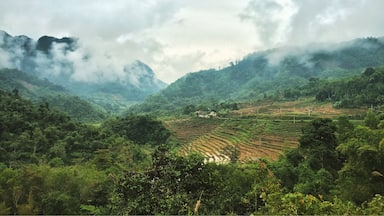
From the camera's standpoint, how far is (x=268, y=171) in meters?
17.3

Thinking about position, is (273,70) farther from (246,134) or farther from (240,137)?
(240,137)

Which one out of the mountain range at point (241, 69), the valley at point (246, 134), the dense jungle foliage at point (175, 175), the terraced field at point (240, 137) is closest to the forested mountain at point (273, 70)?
the mountain range at point (241, 69)

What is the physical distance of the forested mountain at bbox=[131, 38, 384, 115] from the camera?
122 meters

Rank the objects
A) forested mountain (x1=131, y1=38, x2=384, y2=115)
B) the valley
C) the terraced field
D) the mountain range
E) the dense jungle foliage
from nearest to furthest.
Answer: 1. the dense jungle foliage
2. the terraced field
3. the valley
4. the mountain range
5. forested mountain (x1=131, y1=38, x2=384, y2=115)

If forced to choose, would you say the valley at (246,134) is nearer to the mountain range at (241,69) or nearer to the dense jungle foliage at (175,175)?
the dense jungle foliage at (175,175)

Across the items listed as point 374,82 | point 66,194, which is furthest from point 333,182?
point 374,82

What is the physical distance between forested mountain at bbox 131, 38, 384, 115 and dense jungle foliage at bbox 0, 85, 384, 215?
71.5m

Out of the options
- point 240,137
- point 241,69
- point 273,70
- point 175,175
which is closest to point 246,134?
point 240,137

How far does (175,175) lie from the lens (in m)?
7.38

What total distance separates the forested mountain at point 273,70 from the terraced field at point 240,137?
59036mm

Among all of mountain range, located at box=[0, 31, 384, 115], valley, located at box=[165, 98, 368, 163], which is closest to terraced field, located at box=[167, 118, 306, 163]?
valley, located at box=[165, 98, 368, 163]

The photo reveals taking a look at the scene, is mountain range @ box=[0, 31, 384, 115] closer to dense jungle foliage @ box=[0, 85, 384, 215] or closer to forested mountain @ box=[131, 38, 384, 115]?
forested mountain @ box=[131, 38, 384, 115]

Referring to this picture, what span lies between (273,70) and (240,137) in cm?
12412

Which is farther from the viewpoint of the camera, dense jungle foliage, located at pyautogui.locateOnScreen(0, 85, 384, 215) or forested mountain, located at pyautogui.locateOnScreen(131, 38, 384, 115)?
forested mountain, located at pyautogui.locateOnScreen(131, 38, 384, 115)
